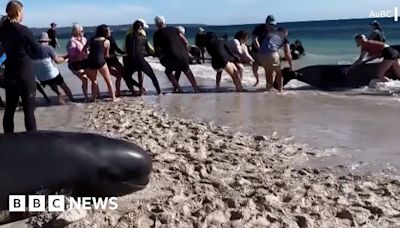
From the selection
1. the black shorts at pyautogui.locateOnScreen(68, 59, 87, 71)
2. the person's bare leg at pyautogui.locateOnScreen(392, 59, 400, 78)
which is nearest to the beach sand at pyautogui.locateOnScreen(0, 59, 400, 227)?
the black shorts at pyautogui.locateOnScreen(68, 59, 87, 71)

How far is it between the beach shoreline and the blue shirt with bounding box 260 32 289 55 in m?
4.74

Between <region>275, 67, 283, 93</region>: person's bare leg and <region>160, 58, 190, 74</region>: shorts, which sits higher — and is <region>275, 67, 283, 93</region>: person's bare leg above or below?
below

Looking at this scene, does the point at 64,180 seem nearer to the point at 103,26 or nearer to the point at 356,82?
the point at 103,26

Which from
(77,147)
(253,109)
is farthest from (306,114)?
(77,147)

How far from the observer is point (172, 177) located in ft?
18.2

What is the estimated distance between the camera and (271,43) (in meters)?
12.0

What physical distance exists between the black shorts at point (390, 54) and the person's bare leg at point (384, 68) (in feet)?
0.26

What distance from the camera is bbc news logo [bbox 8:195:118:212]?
4.48m

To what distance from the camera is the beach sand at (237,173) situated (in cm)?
449

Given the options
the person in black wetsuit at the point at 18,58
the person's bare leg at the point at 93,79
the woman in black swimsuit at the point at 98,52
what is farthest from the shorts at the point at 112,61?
the person in black wetsuit at the point at 18,58

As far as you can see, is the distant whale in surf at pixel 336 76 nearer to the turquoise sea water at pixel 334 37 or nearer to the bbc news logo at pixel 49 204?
the turquoise sea water at pixel 334 37

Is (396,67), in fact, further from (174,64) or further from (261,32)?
(174,64)

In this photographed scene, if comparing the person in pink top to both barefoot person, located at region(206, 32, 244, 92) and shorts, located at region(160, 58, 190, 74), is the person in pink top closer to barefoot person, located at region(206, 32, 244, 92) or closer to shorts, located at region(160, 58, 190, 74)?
shorts, located at region(160, 58, 190, 74)

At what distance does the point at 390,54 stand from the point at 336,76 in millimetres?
1204
